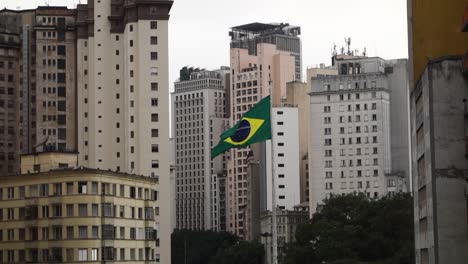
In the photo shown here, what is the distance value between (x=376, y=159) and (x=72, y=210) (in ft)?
318

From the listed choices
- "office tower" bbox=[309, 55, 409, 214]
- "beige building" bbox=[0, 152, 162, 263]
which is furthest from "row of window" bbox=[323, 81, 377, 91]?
"beige building" bbox=[0, 152, 162, 263]

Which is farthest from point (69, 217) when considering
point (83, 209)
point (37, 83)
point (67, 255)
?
point (37, 83)

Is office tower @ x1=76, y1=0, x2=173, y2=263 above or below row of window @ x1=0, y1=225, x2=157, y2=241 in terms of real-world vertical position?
above

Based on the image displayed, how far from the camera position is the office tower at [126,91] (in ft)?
470

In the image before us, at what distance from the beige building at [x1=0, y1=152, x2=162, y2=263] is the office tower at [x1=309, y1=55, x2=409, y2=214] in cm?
8724

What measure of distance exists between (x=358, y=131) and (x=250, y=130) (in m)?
133

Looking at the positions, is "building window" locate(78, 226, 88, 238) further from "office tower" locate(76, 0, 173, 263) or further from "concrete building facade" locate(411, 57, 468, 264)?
"concrete building facade" locate(411, 57, 468, 264)

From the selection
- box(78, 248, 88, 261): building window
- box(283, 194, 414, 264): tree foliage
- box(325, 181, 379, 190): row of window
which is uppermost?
box(325, 181, 379, 190): row of window

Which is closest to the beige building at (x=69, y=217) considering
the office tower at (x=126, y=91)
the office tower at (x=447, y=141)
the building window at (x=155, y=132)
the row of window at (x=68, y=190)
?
the row of window at (x=68, y=190)

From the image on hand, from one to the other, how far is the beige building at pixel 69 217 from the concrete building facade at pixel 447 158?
49.3m

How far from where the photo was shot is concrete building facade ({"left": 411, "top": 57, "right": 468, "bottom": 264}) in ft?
181

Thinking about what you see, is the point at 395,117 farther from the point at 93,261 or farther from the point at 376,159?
the point at 93,261

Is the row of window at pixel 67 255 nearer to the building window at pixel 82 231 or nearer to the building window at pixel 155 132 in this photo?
the building window at pixel 82 231

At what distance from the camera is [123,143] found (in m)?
152
